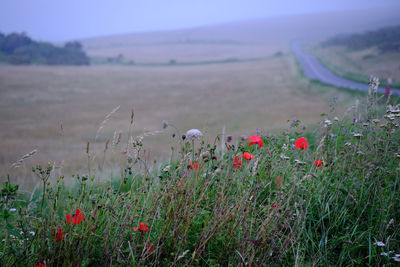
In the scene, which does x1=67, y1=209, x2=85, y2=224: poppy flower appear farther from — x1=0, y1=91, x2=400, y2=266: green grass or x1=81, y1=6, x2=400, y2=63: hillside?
x1=81, y1=6, x2=400, y2=63: hillside

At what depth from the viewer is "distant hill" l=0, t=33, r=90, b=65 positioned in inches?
1670

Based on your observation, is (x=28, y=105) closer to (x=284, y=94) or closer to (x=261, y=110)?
(x=261, y=110)

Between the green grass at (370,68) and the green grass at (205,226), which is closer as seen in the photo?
the green grass at (205,226)

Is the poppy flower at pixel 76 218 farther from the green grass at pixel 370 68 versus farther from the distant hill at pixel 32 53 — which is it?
the distant hill at pixel 32 53

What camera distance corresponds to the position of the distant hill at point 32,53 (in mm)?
42406

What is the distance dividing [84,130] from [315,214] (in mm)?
15284

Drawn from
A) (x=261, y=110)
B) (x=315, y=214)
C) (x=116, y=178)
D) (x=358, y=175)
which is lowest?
(x=261, y=110)

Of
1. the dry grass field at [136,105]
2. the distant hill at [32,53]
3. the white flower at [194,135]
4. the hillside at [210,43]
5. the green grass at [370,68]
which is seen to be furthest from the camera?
the hillside at [210,43]

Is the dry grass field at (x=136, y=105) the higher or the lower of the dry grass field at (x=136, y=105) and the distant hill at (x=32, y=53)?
the lower

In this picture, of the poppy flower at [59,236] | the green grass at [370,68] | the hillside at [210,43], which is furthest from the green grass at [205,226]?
the hillside at [210,43]

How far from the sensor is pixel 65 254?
167cm

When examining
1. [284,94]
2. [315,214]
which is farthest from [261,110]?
[315,214]

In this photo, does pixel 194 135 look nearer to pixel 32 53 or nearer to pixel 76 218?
pixel 76 218

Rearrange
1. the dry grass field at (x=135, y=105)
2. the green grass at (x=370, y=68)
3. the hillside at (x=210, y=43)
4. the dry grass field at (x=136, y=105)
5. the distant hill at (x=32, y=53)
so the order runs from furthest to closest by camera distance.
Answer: the hillside at (x=210, y=43)
the distant hill at (x=32, y=53)
the green grass at (x=370, y=68)
the dry grass field at (x=135, y=105)
the dry grass field at (x=136, y=105)
